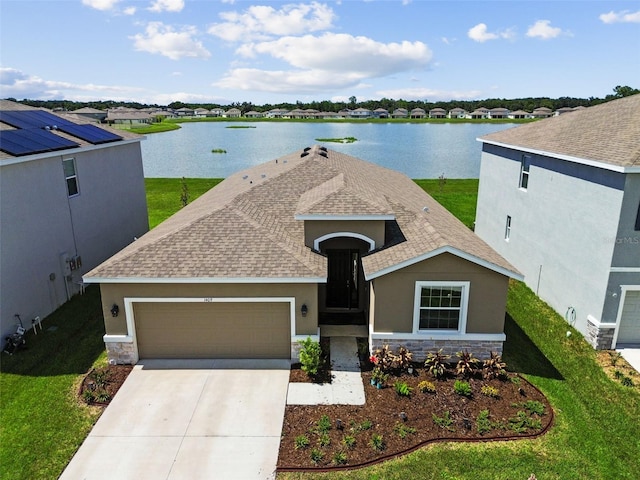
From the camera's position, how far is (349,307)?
1372 cm

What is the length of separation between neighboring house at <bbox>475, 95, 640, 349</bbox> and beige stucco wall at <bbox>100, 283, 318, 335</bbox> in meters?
7.92

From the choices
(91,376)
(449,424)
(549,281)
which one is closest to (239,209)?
(91,376)

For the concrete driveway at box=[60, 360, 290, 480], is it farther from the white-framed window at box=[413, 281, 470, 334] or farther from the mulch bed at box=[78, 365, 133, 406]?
the white-framed window at box=[413, 281, 470, 334]

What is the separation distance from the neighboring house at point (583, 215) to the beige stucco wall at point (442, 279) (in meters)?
3.44

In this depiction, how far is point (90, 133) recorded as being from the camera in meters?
17.6

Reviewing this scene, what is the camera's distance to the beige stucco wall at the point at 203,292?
35.2 ft

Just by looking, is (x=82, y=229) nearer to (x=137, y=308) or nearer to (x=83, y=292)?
(x=83, y=292)

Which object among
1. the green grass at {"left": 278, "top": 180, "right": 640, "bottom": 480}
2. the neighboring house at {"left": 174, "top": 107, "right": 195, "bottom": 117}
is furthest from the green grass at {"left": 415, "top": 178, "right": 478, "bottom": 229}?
the neighboring house at {"left": 174, "top": 107, "right": 195, "bottom": 117}

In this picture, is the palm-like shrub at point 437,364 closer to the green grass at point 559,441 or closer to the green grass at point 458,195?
the green grass at point 559,441

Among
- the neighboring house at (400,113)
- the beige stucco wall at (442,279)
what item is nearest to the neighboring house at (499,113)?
the neighboring house at (400,113)

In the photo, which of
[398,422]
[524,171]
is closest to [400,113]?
[524,171]

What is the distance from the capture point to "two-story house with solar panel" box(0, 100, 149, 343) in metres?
12.2

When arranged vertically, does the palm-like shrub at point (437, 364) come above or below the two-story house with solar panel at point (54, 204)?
below

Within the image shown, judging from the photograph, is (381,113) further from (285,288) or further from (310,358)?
(310,358)
